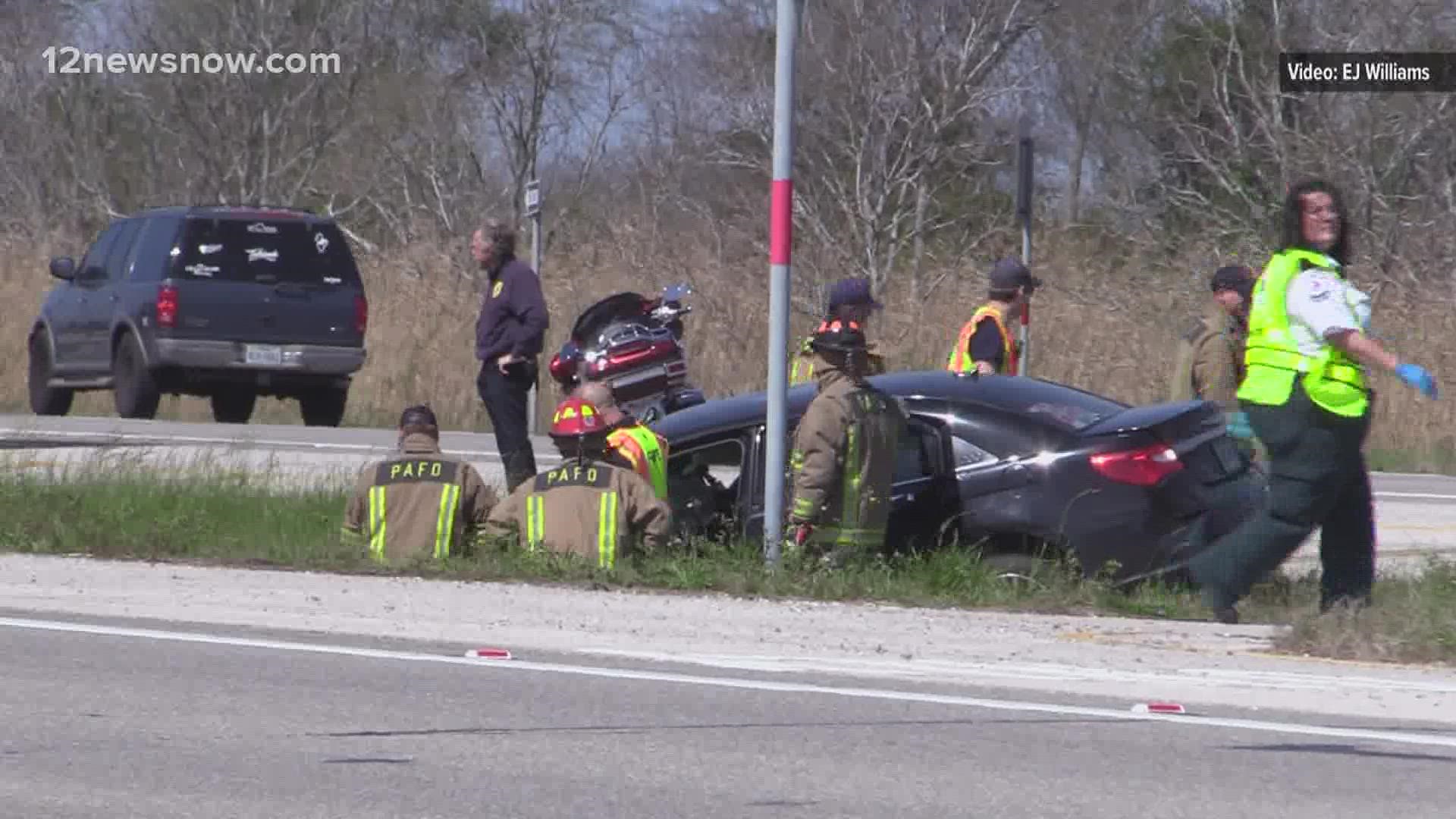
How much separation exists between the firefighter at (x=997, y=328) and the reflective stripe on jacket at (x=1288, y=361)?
2.98m

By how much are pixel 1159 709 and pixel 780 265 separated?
12.4 ft

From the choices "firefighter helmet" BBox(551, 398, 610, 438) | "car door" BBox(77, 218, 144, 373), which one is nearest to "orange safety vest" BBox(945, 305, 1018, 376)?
"firefighter helmet" BBox(551, 398, 610, 438)

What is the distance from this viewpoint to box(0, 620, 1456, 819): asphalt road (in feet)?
23.8

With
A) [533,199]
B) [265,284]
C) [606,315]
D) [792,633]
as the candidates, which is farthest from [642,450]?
[265,284]

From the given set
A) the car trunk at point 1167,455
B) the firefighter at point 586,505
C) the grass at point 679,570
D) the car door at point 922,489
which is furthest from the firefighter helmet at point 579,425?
the car trunk at point 1167,455

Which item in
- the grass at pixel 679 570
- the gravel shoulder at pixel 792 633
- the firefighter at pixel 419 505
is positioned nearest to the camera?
the gravel shoulder at pixel 792 633

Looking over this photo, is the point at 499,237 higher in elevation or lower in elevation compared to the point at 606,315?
higher

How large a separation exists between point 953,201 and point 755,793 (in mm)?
26054

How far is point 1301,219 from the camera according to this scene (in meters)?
10.4

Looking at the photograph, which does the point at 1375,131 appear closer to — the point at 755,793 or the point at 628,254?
the point at 628,254

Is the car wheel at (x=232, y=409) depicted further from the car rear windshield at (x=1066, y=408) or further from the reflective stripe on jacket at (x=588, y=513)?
the car rear windshield at (x=1066, y=408)

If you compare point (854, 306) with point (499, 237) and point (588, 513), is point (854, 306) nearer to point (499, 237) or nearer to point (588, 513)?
point (588, 513)

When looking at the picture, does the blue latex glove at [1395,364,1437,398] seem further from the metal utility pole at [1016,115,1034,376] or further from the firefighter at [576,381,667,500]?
the metal utility pole at [1016,115,1034,376]

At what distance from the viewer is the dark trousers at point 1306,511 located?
33.3 feet
